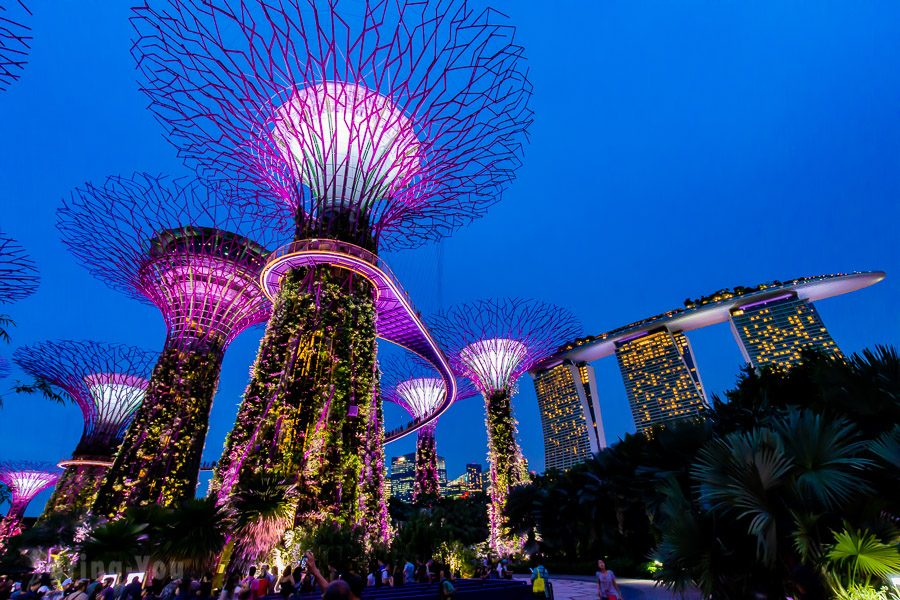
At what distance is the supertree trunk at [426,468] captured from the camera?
42719 mm

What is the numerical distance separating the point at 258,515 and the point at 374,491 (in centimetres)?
443

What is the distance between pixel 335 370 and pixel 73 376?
87.9 ft

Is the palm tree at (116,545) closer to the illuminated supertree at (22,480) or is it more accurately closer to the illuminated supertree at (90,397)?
the illuminated supertree at (90,397)

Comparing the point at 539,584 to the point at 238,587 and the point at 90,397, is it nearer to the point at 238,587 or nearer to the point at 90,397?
the point at 238,587

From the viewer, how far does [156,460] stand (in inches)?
827

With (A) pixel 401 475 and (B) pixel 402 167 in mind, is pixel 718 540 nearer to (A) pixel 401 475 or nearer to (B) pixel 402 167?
(B) pixel 402 167

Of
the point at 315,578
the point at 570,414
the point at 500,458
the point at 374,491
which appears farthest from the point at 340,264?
the point at 570,414

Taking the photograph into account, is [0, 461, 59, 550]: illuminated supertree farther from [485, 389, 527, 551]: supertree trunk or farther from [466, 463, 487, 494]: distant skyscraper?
[466, 463, 487, 494]: distant skyscraper

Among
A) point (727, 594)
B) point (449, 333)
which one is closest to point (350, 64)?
point (727, 594)

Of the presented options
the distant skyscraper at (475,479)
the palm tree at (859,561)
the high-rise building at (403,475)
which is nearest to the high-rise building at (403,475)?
the high-rise building at (403,475)

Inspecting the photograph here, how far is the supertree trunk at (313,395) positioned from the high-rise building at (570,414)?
5714cm

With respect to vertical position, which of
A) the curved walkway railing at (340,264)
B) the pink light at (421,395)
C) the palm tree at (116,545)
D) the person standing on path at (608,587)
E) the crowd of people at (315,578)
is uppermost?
the pink light at (421,395)

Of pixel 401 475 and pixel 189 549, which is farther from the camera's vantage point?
pixel 401 475

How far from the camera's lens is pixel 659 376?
204 feet
